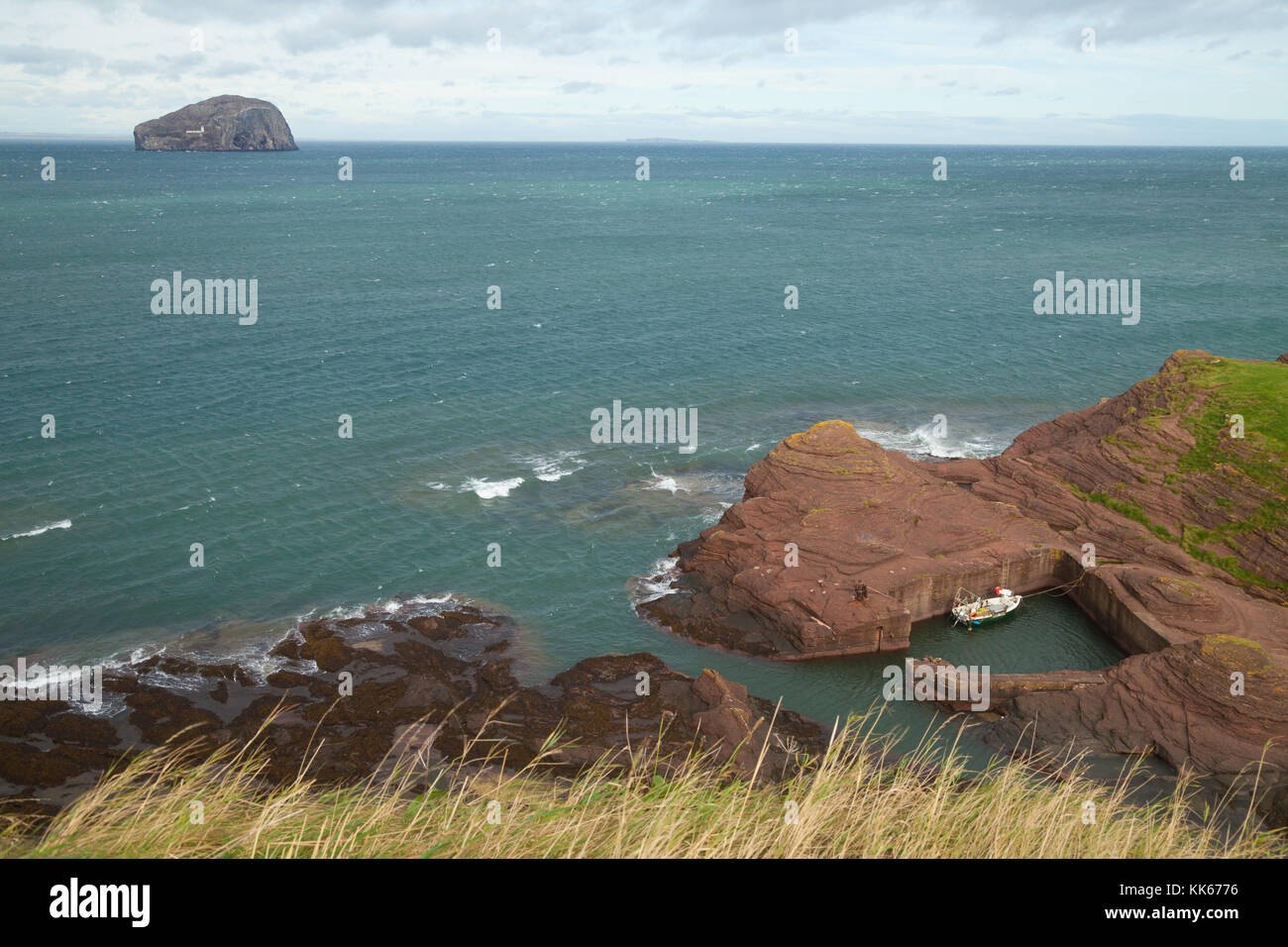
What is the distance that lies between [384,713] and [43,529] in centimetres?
2642

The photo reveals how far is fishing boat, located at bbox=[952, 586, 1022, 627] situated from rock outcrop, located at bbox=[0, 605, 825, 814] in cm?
1120

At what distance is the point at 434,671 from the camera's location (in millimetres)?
40094

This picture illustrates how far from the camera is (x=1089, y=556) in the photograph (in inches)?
1836

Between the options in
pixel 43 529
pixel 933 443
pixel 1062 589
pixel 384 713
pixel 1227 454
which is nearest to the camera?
pixel 384 713

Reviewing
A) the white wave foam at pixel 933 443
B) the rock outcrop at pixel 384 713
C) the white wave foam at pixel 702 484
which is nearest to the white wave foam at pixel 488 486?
the white wave foam at pixel 702 484

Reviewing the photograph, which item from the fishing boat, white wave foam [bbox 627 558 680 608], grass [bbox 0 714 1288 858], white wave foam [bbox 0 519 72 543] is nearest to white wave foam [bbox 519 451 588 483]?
white wave foam [bbox 627 558 680 608]

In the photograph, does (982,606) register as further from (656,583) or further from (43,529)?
(43,529)

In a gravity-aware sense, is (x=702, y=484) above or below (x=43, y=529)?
above

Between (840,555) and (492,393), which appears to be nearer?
(840,555)

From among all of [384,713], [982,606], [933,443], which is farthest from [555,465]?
[982,606]

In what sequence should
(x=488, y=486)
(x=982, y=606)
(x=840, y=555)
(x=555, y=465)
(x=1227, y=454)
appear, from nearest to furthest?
(x=982, y=606)
(x=840, y=555)
(x=1227, y=454)
(x=488, y=486)
(x=555, y=465)

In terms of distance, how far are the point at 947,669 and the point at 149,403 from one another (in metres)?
57.7

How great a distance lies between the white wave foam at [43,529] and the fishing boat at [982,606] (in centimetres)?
4585

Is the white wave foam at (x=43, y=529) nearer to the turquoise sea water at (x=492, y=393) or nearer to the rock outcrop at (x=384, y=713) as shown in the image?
the turquoise sea water at (x=492, y=393)
